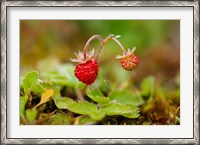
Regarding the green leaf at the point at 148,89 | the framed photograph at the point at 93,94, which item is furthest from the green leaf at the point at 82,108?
the green leaf at the point at 148,89

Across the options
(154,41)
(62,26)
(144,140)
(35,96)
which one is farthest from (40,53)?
(144,140)

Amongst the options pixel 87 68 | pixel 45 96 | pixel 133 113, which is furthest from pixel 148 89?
pixel 45 96

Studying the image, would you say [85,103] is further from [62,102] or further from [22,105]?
[22,105]

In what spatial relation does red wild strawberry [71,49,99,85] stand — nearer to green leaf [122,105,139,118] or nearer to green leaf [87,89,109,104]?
green leaf [87,89,109,104]

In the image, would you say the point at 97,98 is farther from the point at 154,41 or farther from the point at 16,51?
the point at 154,41

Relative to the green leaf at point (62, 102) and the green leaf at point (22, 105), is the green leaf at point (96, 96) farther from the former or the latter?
the green leaf at point (22, 105)
